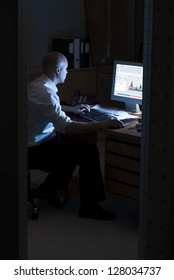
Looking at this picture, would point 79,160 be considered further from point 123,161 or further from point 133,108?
point 133,108

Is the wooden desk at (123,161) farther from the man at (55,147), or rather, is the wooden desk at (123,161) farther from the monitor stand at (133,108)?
the monitor stand at (133,108)

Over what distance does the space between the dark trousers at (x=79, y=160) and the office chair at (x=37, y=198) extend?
0.17 m

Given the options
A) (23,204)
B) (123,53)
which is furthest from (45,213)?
(123,53)

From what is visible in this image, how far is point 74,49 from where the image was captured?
6469 mm

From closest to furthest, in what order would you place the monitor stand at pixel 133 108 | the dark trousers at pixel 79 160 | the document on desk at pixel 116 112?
the dark trousers at pixel 79 160 < the document on desk at pixel 116 112 < the monitor stand at pixel 133 108

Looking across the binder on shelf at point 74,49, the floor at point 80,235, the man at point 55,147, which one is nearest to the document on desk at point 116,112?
the man at point 55,147

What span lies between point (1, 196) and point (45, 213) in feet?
6.50

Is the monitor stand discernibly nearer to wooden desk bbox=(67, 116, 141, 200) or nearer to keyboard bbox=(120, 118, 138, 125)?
keyboard bbox=(120, 118, 138, 125)

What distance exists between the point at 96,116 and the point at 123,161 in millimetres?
506

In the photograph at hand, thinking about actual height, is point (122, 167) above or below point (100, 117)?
below

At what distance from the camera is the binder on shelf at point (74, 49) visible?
6.42 meters

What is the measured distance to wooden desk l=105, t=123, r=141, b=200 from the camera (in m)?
4.48

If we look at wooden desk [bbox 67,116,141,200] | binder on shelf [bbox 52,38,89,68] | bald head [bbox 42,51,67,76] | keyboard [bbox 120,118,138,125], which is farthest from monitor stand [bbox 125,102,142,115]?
binder on shelf [bbox 52,38,89,68]

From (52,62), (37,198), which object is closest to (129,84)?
(52,62)
